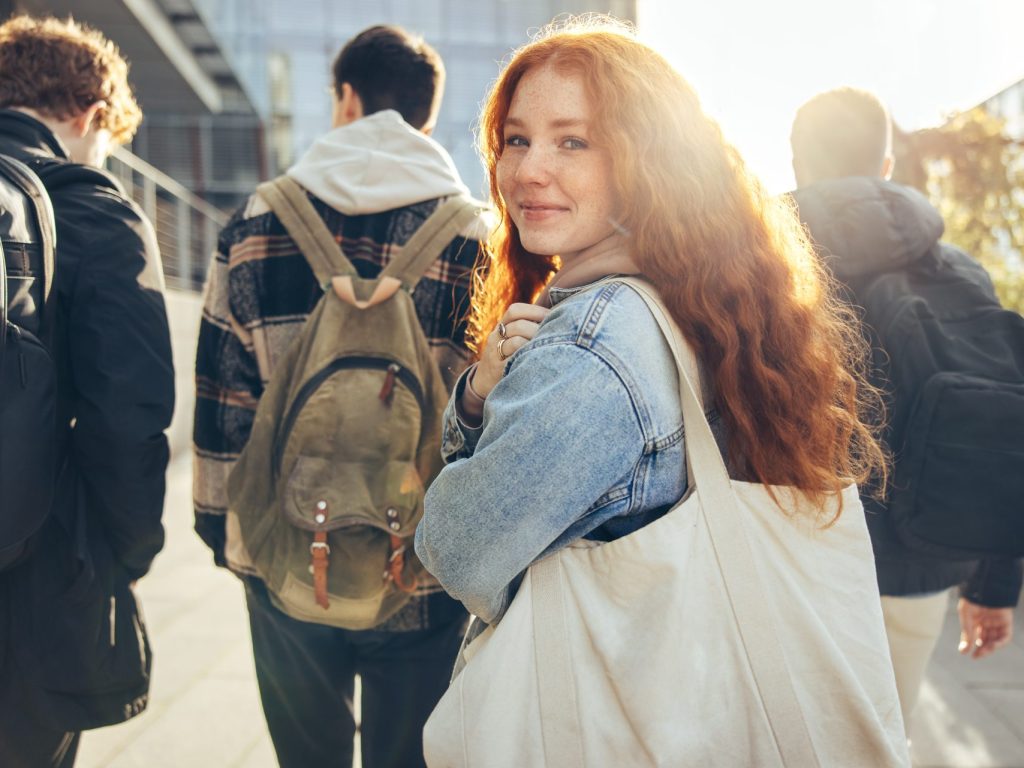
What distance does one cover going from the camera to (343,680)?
2521 millimetres

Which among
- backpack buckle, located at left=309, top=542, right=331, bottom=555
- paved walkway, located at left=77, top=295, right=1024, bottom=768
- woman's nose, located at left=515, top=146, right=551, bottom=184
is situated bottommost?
paved walkway, located at left=77, top=295, right=1024, bottom=768

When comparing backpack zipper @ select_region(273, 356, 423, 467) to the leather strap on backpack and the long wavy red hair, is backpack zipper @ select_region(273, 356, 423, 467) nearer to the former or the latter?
the leather strap on backpack

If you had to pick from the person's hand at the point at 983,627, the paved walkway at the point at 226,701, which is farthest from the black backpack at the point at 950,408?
the paved walkway at the point at 226,701

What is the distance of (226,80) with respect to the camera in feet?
59.9

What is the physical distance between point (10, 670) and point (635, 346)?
1781 mm

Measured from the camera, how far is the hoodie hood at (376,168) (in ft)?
8.04

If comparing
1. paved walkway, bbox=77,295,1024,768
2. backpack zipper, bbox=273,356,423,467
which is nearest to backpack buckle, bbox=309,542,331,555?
backpack zipper, bbox=273,356,423,467

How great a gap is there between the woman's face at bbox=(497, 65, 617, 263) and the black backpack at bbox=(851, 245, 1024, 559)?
3.43 ft

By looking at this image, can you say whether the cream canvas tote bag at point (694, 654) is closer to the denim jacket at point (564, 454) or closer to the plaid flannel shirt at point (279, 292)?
the denim jacket at point (564, 454)

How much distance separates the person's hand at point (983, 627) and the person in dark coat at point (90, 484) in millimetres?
2335

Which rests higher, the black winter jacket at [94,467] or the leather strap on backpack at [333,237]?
the leather strap on backpack at [333,237]

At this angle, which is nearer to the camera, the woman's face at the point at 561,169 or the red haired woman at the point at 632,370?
the red haired woman at the point at 632,370

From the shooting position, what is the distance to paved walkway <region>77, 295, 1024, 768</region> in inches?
139

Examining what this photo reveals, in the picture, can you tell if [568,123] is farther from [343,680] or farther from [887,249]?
[343,680]
